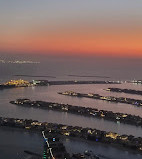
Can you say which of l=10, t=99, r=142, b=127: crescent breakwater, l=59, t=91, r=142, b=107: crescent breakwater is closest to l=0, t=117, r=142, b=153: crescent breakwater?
l=10, t=99, r=142, b=127: crescent breakwater

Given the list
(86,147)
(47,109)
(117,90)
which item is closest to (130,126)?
(86,147)

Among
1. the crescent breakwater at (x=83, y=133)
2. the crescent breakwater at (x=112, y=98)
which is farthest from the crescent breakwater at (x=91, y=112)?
the crescent breakwater at (x=112, y=98)

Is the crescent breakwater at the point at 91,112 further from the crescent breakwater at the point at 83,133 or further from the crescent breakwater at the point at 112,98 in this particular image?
the crescent breakwater at the point at 112,98

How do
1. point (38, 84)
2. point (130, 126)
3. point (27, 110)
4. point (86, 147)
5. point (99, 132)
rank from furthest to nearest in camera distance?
point (38, 84)
point (27, 110)
point (130, 126)
point (99, 132)
point (86, 147)

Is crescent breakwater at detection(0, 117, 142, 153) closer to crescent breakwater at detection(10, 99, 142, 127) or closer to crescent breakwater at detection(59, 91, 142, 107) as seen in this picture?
crescent breakwater at detection(10, 99, 142, 127)

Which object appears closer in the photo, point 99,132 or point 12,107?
point 99,132

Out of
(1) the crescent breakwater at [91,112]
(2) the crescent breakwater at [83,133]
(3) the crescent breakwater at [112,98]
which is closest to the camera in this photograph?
(2) the crescent breakwater at [83,133]

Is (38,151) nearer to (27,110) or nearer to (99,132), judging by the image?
(99,132)

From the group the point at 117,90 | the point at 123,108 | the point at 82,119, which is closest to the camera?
the point at 82,119
